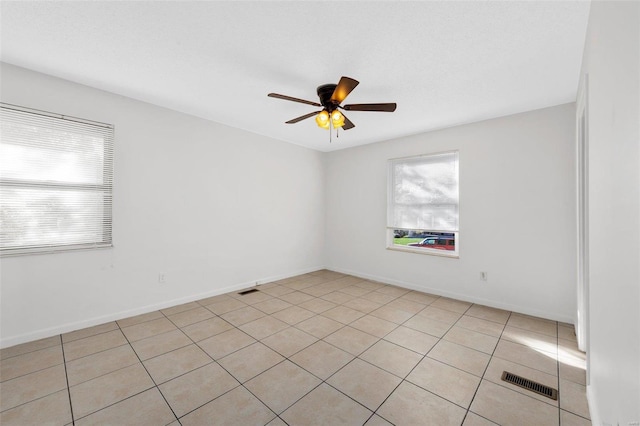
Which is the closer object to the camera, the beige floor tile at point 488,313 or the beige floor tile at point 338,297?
the beige floor tile at point 488,313

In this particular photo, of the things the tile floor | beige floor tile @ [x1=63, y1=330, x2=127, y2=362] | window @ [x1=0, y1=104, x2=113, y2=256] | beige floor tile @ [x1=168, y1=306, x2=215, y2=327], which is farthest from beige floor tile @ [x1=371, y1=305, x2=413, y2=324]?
window @ [x1=0, y1=104, x2=113, y2=256]

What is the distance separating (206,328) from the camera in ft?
9.65

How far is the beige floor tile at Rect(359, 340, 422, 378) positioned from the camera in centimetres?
222

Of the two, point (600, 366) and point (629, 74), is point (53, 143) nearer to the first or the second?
point (629, 74)

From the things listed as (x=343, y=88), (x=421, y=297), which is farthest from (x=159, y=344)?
(x=421, y=297)

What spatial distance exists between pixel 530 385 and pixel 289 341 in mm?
2104

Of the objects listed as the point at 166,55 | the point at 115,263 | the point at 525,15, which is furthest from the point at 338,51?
the point at 115,263

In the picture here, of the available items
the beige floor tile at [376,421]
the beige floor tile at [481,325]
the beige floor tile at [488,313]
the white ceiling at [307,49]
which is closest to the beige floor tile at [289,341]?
the beige floor tile at [376,421]

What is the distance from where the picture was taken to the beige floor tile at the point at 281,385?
6.02 feet

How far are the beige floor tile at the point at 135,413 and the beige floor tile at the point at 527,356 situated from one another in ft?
9.37

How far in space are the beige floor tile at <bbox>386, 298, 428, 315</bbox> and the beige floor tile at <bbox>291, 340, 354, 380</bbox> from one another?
1445 millimetres

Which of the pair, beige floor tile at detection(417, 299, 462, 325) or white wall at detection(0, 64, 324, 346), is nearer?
white wall at detection(0, 64, 324, 346)

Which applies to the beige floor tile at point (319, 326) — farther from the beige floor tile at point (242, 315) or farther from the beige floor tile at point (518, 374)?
the beige floor tile at point (518, 374)

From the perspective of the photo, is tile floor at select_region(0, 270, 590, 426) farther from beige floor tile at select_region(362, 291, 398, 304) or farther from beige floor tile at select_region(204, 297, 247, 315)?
beige floor tile at select_region(362, 291, 398, 304)
